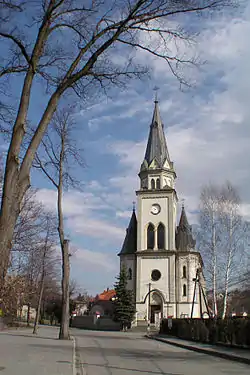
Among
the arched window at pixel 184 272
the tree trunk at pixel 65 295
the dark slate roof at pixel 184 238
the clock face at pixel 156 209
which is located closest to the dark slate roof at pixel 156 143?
the clock face at pixel 156 209

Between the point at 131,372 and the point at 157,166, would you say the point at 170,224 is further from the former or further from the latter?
the point at 131,372

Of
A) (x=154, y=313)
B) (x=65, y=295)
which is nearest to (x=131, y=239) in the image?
(x=154, y=313)

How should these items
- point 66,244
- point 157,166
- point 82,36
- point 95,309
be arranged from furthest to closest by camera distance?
point 95,309
point 157,166
point 66,244
point 82,36

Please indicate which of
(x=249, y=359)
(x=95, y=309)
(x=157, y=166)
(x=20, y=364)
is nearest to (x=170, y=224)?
(x=157, y=166)

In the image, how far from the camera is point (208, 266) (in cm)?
3334

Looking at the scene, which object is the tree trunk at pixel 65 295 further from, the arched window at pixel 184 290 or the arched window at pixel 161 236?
the arched window at pixel 161 236

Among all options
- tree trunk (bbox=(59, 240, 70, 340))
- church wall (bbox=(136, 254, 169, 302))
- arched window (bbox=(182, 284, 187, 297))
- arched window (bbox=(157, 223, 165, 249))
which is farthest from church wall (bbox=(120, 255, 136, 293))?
tree trunk (bbox=(59, 240, 70, 340))

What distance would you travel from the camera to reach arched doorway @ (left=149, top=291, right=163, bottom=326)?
171ft

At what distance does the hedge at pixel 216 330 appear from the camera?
17.9 m

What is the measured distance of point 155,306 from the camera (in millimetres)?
52750

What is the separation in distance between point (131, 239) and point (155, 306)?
33.5 feet

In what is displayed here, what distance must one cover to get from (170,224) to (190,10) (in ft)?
157

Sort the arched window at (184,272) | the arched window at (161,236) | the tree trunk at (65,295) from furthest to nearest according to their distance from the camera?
1. the arched window at (161,236)
2. the arched window at (184,272)
3. the tree trunk at (65,295)

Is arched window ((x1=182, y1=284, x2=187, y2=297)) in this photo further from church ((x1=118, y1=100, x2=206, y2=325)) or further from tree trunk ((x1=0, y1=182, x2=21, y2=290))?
tree trunk ((x1=0, y1=182, x2=21, y2=290))
